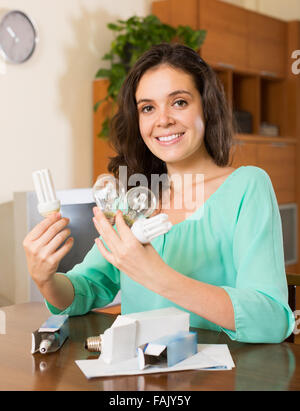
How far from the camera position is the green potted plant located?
354 cm

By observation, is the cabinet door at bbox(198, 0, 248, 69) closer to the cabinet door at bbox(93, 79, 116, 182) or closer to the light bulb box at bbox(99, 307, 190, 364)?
the cabinet door at bbox(93, 79, 116, 182)

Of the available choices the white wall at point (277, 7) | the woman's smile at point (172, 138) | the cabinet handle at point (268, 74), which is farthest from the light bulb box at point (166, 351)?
the white wall at point (277, 7)

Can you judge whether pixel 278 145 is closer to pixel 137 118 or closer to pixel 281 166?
pixel 281 166

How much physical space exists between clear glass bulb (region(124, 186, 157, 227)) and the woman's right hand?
0.43ft

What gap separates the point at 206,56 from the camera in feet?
13.0

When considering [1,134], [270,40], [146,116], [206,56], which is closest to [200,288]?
[146,116]

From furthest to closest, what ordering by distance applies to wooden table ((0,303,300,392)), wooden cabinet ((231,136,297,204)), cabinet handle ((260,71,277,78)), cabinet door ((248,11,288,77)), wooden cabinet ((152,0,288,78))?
cabinet handle ((260,71,277,78))
cabinet door ((248,11,288,77))
wooden cabinet ((231,136,297,204))
wooden cabinet ((152,0,288,78))
wooden table ((0,303,300,392))

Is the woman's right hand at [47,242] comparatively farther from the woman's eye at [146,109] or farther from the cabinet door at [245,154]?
the cabinet door at [245,154]

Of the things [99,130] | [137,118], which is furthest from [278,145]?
[137,118]

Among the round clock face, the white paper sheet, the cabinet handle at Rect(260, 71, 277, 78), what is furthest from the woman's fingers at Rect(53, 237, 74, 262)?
the cabinet handle at Rect(260, 71, 277, 78)

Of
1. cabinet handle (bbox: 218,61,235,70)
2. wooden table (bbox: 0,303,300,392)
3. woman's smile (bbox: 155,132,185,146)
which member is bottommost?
wooden table (bbox: 0,303,300,392)

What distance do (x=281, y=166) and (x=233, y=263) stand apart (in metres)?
3.45

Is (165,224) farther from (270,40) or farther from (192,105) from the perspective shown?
(270,40)
